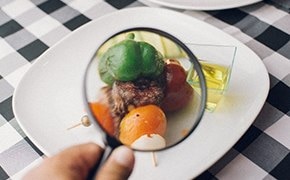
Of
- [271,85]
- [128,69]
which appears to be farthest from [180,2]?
[128,69]

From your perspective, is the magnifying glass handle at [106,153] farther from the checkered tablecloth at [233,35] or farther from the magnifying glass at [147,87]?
the checkered tablecloth at [233,35]

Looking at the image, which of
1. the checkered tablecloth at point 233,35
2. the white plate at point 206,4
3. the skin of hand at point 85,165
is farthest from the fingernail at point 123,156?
the white plate at point 206,4

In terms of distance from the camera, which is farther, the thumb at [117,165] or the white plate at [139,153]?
the white plate at [139,153]

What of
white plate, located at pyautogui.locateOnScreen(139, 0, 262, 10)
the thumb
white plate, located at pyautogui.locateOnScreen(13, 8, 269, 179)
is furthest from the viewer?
white plate, located at pyautogui.locateOnScreen(139, 0, 262, 10)

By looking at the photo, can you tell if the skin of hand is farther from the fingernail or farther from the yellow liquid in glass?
the yellow liquid in glass

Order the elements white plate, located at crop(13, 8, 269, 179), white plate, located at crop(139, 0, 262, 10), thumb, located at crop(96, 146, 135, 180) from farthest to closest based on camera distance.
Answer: white plate, located at crop(139, 0, 262, 10)
white plate, located at crop(13, 8, 269, 179)
thumb, located at crop(96, 146, 135, 180)

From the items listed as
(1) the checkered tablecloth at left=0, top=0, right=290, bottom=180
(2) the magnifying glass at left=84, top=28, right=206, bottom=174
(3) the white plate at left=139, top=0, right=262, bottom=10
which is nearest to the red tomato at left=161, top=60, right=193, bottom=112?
(2) the magnifying glass at left=84, top=28, right=206, bottom=174
